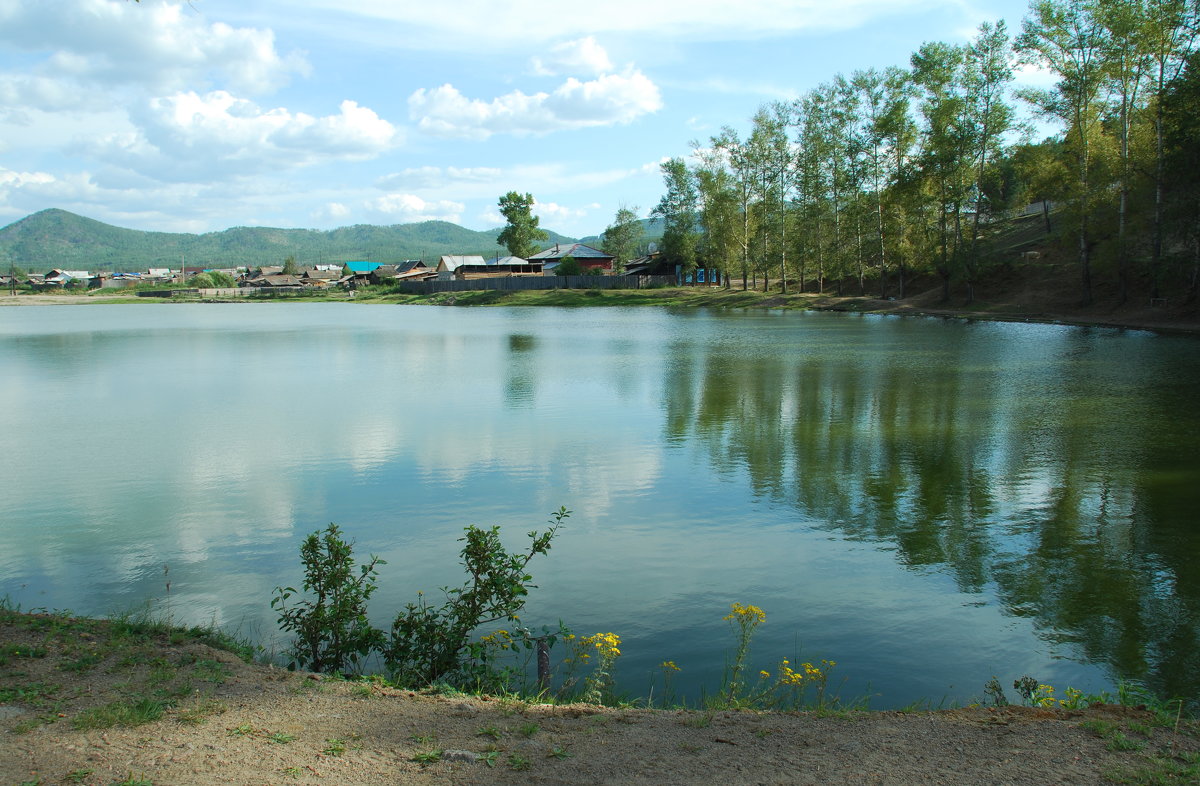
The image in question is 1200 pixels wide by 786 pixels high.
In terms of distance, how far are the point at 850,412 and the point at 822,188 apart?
5295 centimetres

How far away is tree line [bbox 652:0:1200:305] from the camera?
126 feet

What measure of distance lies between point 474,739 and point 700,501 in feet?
→ 27.0

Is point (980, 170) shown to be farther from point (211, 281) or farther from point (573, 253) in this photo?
point (211, 281)

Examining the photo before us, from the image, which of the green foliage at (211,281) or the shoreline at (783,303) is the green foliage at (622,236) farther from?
the green foliage at (211,281)

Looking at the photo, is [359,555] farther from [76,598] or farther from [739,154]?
[739,154]

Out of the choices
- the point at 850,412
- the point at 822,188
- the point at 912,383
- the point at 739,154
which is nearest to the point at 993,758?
the point at 850,412

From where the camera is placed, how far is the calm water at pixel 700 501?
845 centimetres

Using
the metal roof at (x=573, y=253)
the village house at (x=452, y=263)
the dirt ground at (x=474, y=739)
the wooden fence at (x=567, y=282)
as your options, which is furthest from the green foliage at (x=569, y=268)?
the dirt ground at (x=474, y=739)

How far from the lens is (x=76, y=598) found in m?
9.28

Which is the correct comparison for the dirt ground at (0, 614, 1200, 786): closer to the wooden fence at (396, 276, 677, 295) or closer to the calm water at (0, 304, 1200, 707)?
the calm water at (0, 304, 1200, 707)

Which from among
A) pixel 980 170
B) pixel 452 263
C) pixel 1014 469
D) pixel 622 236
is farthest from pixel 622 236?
pixel 1014 469

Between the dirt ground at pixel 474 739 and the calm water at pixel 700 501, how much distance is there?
1620 millimetres

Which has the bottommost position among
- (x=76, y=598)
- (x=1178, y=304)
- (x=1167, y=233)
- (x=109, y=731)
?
(x=76, y=598)

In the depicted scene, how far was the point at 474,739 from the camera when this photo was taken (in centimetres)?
532
